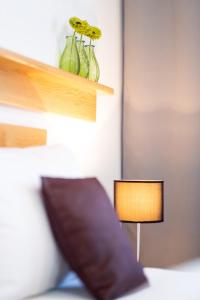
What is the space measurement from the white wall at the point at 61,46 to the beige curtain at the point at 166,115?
0.10m

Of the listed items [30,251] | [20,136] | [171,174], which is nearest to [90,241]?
[30,251]

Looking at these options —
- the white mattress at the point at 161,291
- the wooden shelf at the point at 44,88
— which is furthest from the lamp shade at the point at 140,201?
the white mattress at the point at 161,291

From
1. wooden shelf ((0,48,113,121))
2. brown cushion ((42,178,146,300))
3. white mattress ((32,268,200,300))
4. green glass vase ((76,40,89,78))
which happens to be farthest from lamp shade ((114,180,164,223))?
brown cushion ((42,178,146,300))

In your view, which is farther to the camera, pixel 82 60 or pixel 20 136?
pixel 82 60

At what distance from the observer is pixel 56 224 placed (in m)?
1.41

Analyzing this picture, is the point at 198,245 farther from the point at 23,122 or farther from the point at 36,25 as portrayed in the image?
the point at 36,25

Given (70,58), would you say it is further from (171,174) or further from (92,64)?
(171,174)

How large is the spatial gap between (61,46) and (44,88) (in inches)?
11.2

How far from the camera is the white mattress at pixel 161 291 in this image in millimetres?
1376

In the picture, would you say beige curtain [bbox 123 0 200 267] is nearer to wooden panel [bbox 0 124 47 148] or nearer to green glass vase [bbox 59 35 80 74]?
green glass vase [bbox 59 35 80 74]

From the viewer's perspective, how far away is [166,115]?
2746 mm

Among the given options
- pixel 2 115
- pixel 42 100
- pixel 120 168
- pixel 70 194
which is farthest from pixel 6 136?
pixel 120 168

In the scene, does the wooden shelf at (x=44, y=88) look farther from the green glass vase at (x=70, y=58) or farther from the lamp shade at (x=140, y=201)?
the lamp shade at (x=140, y=201)

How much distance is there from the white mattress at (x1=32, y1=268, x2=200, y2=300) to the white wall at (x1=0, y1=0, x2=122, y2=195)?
0.79 meters
